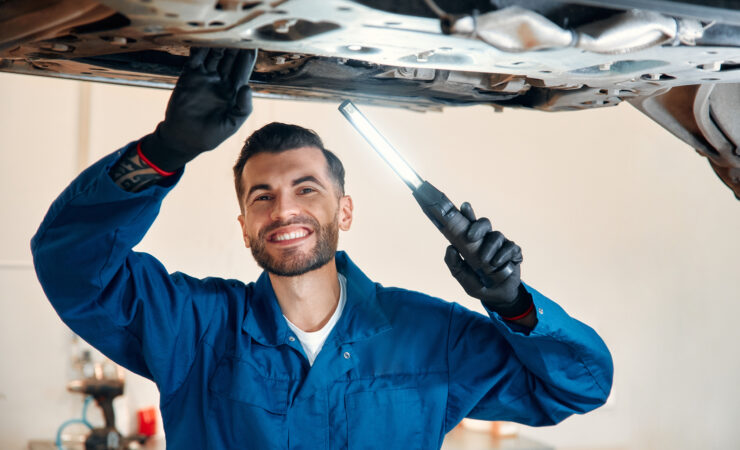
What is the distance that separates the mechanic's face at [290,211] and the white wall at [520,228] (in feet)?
4.40

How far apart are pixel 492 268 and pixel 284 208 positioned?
1.38ft

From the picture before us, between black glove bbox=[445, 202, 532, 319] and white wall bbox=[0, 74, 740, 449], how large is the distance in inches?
65.0

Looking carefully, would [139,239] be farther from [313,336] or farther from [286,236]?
[313,336]

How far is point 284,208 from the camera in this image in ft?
4.56

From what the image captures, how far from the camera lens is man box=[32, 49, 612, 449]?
1271mm

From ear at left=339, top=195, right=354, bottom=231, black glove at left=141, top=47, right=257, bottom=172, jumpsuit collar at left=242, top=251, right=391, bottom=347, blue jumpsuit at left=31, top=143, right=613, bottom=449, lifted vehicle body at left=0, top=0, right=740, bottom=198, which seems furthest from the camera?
ear at left=339, top=195, right=354, bottom=231

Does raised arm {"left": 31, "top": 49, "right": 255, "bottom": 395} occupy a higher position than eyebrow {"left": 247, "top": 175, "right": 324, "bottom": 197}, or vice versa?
eyebrow {"left": 247, "top": 175, "right": 324, "bottom": 197}

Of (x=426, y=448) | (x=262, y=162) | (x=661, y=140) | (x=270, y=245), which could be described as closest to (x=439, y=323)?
(x=426, y=448)

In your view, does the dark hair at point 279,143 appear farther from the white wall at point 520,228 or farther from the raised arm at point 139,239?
the white wall at point 520,228

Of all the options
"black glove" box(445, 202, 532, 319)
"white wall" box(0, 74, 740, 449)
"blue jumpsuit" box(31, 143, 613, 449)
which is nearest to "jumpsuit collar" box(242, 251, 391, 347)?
"blue jumpsuit" box(31, 143, 613, 449)

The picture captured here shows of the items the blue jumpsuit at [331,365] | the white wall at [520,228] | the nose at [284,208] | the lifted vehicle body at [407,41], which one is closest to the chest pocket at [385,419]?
the blue jumpsuit at [331,365]

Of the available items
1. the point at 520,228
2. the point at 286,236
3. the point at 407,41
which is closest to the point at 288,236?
the point at 286,236

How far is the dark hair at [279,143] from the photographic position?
148 cm

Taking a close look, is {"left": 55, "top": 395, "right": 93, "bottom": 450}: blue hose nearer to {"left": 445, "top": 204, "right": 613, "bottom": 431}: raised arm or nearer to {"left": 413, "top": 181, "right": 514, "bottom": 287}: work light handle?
{"left": 445, "top": 204, "right": 613, "bottom": 431}: raised arm
